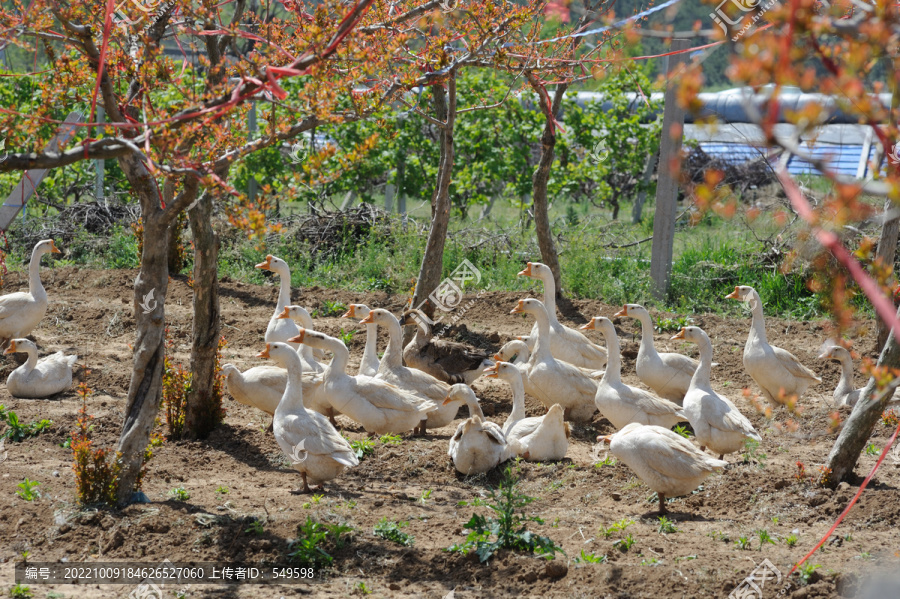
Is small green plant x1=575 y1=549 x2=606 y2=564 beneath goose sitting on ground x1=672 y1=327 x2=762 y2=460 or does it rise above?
beneath

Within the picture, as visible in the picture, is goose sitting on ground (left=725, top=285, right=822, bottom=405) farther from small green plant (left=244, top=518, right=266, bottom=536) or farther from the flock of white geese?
small green plant (left=244, top=518, right=266, bottom=536)

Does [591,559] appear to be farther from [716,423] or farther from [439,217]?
[439,217]

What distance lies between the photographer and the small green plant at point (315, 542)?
14.4 ft

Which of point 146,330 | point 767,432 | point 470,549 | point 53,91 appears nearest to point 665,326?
point 767,432

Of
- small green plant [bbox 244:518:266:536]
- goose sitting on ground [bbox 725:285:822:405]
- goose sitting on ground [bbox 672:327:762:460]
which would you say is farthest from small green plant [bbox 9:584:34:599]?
goose sitting on ground [bbox 725:285:822:405]

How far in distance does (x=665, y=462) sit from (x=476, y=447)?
4.54 ft

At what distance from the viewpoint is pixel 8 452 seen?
6027 mm

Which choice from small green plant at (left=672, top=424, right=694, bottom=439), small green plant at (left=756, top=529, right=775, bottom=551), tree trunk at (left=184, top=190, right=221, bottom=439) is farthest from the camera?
small green plant at (left=672, top=424, right=694, bottom=439)

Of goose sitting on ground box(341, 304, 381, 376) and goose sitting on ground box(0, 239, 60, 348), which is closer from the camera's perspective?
goose sitting on ground box(341, 304, 381, 376)

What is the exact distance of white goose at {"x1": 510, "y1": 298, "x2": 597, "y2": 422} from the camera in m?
7.20

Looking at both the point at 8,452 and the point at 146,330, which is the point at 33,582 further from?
the point at 8,452

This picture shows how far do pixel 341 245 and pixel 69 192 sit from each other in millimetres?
5592

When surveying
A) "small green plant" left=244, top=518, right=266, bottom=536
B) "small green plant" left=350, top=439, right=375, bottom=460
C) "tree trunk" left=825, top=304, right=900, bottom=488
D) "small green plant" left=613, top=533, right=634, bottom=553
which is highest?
"tree trunk" left=825, top=304, right=900, bottom=488

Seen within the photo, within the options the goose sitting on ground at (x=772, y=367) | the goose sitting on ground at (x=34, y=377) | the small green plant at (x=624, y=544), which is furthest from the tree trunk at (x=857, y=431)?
the goose sitting on ground at (x=34, y=377)
